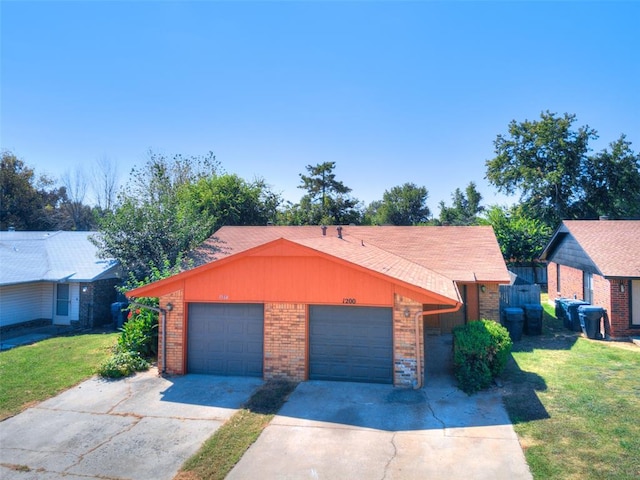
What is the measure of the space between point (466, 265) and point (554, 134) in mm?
28591

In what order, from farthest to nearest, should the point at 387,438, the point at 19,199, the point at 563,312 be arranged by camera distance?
1. the point at 19,199
2. the point at 563,312
3. the point at 387,438

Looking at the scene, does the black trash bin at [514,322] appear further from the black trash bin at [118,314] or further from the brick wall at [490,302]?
the black trash bin at [118,314]

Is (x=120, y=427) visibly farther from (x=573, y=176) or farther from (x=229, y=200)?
(x=573, y=176)

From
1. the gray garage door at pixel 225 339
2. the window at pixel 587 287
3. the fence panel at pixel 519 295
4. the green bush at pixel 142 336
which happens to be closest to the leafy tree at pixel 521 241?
the window at pixel 587 287

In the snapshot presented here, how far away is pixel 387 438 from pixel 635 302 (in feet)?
39.2

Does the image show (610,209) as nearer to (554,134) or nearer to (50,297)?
(554,134)

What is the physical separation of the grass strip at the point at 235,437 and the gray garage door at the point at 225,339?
1030mm

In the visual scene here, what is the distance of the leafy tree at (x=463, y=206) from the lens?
50625mm

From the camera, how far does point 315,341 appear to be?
31.5 feet

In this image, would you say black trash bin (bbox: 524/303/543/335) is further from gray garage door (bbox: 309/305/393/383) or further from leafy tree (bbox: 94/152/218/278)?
leafy tree (bbox: 94/152/218/278)

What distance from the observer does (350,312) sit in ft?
31.2

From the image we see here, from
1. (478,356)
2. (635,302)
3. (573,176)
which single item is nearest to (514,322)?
(635,302)

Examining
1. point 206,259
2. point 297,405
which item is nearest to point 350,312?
point 297,405

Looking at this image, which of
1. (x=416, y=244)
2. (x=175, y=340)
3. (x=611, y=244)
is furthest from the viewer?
(x=416, y=244)
